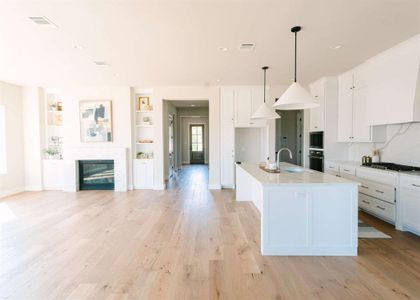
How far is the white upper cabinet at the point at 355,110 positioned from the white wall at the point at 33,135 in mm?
7572

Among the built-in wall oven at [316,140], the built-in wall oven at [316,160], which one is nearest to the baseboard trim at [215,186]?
the built-in wall oven at [316,160]

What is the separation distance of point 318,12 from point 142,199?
472 cm

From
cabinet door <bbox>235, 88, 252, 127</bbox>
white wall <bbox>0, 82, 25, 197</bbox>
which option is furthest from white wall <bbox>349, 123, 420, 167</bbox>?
white wall <bbox>0, 82, 25, 197</bbox>

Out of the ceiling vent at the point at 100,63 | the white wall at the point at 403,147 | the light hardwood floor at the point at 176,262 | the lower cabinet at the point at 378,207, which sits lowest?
the light hardwood floor at the point at 176,262

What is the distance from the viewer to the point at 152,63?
4457 mm

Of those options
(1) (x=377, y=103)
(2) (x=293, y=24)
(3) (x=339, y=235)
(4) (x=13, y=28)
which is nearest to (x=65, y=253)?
(4) (x=13, y=28)

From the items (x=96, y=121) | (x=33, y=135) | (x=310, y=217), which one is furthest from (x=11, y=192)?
(x=310, y=217)

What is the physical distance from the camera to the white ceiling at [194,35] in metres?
2.60

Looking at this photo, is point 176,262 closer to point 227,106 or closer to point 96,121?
point 227,106

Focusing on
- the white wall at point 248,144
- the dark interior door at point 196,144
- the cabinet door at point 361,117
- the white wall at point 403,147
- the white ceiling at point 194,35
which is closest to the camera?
the white ceiling at point 194,35

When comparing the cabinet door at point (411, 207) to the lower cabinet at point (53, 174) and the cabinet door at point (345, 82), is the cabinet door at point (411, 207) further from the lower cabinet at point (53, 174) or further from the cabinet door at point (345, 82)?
the lower cabinet at point (53, 174)

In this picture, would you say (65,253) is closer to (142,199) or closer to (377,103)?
(142,199)

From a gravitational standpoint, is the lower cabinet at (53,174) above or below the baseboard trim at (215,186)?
above

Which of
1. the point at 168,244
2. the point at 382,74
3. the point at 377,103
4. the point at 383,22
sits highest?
the point at 383,22
